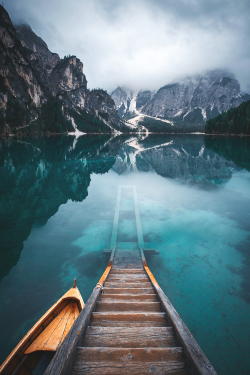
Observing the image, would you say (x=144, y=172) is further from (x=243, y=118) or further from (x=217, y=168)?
(x=243, y=118)

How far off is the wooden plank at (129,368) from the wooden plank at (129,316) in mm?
1310

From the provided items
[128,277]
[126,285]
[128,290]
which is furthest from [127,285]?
[128,277]

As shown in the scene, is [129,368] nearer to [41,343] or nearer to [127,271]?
[41,343]

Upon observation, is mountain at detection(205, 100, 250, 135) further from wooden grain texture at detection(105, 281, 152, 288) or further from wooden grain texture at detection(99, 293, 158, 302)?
wooden grain texture at detection(99, 293, 158, 302)

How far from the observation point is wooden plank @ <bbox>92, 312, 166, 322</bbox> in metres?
3.88

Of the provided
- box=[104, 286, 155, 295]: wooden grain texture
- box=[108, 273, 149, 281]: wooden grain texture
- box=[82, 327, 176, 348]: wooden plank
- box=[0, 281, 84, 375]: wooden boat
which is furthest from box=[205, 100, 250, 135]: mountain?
box=[0, 281, 84, 375]: wooden boat

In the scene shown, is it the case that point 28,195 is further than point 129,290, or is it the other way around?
point 28,195

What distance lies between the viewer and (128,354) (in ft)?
9.09

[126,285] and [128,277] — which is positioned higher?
[126,285]

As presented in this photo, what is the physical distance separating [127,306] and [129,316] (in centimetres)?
51

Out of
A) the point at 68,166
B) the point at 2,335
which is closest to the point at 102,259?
the point at 2,335

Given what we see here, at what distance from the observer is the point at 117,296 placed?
4961mm

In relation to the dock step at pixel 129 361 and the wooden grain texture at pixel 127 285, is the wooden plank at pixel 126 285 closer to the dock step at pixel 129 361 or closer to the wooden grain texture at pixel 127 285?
the wooden grain texture at pixel 127 285

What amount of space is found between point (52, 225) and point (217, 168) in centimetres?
2644
